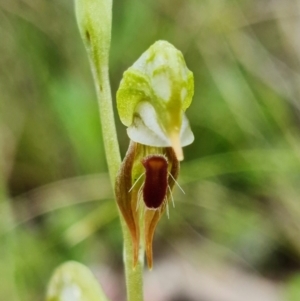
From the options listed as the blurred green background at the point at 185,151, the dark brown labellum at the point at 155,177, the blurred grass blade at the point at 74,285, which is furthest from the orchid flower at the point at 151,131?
the blurred green background at the point at 185,151

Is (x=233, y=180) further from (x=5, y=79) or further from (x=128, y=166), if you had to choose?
(x=128, y=166)

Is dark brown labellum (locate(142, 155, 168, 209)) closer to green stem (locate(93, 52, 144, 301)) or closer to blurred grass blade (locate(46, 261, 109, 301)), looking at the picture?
green stem (locate(93, 52, 144, 301))

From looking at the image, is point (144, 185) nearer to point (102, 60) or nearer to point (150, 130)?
point (150, 130)

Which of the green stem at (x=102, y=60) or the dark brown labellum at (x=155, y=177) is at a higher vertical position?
the green stem at (x=102, y=60)

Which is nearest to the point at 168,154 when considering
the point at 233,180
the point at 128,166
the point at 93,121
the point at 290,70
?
the point at 128,166

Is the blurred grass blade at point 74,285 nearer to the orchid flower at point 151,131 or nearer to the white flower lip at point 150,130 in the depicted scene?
the orchid flower at point 151,131
